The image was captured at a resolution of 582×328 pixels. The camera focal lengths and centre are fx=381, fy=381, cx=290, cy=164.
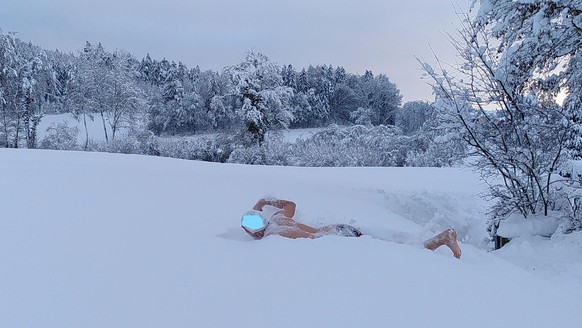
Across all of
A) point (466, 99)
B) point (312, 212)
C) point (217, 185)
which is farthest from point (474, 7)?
point (217, 185)

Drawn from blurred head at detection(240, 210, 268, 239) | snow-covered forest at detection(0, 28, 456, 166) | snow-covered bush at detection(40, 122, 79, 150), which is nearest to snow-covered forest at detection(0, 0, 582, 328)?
blurred head at detection(240, 210, 268, 239)

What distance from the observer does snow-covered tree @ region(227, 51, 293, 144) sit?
24312mm

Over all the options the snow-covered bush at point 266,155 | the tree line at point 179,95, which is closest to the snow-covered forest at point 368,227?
the snow-covered bush at point 266,155

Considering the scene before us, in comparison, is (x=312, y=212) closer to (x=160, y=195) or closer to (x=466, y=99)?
(x=160, y=195)

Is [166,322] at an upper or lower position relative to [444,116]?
lower

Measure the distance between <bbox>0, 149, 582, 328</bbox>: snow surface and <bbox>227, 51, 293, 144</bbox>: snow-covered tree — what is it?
20.8 m

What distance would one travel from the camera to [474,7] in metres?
4.96

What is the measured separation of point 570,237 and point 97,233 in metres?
4.68

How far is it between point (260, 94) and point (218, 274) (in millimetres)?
23386

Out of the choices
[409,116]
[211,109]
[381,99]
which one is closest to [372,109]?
[381,99]

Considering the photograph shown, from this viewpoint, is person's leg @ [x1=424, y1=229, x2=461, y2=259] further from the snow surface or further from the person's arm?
the person's arm

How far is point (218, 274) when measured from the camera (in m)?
2.02

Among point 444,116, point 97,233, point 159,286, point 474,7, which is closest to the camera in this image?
point 159,286

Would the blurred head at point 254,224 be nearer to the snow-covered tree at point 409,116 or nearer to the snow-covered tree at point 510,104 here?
the snow-covered tree at point 510,104
